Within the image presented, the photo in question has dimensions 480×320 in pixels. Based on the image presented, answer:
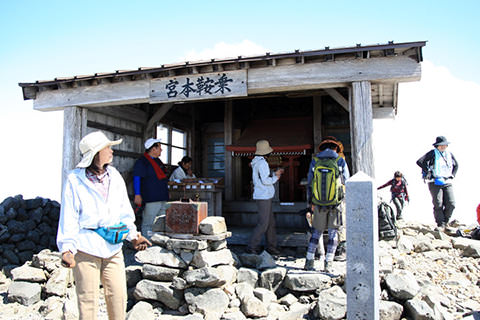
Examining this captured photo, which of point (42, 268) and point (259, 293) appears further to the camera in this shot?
point (42, 268)

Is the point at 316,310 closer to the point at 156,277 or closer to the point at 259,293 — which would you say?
the point at 259,293

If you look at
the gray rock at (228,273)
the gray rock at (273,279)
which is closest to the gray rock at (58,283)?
the gray rock at (228,273)

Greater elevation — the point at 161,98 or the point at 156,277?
the point at 161,98

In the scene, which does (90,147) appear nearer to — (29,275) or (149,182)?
(149,182)

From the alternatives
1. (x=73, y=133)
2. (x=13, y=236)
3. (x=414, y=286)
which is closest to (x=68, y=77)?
(x=73, y=133)

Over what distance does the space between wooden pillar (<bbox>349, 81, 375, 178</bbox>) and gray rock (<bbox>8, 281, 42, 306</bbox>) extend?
17.4ft

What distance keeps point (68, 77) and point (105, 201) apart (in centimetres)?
471

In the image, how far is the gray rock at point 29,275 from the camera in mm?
5742

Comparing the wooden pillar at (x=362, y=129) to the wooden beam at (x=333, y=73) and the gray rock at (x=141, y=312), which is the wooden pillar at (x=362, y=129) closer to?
the wooden beam at (x=333, y=73)

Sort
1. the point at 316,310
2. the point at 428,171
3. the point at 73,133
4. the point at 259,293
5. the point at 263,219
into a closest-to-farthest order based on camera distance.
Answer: the point at 316,310 < the point at 259,293 < the point at 263,219 < the point at 73,133 < the point at 428,171

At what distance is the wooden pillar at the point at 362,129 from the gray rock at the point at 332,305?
6.62 feet

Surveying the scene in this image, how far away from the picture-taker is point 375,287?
3385 mm

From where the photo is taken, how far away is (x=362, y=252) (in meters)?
3.47

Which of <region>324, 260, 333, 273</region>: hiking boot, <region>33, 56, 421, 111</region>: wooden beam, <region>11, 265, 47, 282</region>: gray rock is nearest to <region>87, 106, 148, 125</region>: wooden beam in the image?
<region>33, 56, 421, 111</region>: wooden beam
